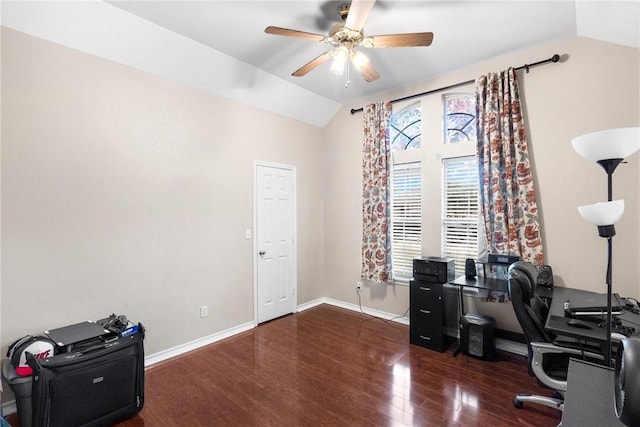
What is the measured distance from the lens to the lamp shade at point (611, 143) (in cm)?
141

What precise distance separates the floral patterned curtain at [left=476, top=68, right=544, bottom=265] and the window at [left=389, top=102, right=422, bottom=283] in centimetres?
86

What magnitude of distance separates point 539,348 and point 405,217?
7.61ft

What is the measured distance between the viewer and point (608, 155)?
1.48m

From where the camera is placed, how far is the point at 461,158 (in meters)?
3.54

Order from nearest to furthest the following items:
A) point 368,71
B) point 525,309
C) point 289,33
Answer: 1. point 525,309
2. point 289,33
3. point 368,71

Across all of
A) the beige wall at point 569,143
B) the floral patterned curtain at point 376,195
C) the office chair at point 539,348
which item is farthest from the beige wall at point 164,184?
the office chair at point 539,348

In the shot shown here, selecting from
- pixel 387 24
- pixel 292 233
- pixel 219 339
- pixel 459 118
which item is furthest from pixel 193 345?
pixel 459 118

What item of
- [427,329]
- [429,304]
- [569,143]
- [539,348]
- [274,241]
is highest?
[569,143]

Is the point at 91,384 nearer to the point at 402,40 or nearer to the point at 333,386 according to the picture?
the point at 333,386

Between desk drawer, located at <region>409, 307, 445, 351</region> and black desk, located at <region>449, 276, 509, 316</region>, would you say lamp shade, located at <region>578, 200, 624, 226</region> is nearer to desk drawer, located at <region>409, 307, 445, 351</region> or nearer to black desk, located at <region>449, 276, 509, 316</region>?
black desk, located at <region>449, 276, 509, 316</region>

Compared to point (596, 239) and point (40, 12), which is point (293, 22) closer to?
point (40, 12)

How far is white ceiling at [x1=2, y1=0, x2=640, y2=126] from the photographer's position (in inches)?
92.7

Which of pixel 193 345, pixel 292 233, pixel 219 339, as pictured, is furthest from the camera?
pixel 292 233

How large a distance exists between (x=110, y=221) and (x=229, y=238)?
1.25 metres
